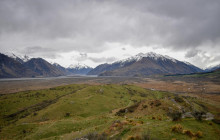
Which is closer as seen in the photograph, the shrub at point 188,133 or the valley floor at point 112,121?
the shrub at point 188,133

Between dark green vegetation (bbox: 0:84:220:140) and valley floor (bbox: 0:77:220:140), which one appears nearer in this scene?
valley floor (bbox: 0:77:220:140)

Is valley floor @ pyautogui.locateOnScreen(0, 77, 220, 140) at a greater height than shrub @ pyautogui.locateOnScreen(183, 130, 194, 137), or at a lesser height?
lesser

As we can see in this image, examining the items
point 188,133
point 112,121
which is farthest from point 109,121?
point 188,133

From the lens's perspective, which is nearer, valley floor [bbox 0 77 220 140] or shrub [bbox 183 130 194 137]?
shrub [bbox 183 130 194 137]

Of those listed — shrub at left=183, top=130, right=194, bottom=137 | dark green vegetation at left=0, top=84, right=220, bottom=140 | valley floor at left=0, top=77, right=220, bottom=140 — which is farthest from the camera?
dark green vegetation at left=0, top=84, right=220, bottom=140

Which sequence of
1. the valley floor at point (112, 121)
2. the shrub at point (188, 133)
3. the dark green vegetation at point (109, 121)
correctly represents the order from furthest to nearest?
the dark green vegetation at point (109, 121), the valley floor at point (112, 121), the shrub at point (188, 133)

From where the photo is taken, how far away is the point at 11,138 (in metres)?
30.4

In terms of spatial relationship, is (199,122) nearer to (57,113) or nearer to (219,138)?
(219,138)

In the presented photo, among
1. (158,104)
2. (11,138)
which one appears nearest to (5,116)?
(11,138)

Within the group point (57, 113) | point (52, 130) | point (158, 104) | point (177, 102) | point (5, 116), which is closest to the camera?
point (52, 130)

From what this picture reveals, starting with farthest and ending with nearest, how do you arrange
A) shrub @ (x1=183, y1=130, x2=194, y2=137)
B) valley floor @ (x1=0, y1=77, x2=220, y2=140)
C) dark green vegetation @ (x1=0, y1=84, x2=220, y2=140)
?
dark green vegetation @ (x1=0, y1=84, x2=220, y2=140), valley floor @ (x1=0, y1=77, x2=220, y2=140), shrub @ (x1=183, y1=130, x2=194, y2=137)

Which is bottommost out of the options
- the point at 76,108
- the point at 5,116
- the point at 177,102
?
the point at 5,116

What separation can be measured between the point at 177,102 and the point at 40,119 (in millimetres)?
54595

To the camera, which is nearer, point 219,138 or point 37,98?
point 219,138
